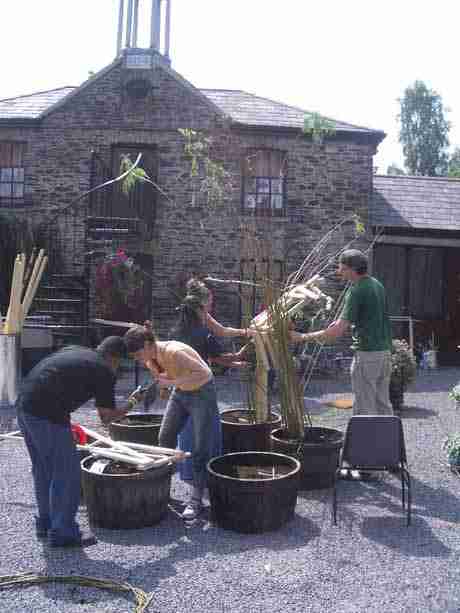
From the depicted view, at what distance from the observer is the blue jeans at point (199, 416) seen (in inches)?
189

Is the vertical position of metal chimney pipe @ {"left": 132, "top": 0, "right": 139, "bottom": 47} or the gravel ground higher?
metal chimney pipe @ {"left": 132, "top": 0, "right": 139, "bottom": 47}

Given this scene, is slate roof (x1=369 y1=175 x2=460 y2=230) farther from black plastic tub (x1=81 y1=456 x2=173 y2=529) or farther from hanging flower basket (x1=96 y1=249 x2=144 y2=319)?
black plastic tub (x1=81 y1=456 x2=173 y2=529)

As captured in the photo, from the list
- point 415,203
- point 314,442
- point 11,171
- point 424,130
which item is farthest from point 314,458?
point 424,130

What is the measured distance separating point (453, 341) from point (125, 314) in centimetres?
797

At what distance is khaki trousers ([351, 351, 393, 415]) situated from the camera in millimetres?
5781

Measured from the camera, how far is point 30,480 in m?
5.73

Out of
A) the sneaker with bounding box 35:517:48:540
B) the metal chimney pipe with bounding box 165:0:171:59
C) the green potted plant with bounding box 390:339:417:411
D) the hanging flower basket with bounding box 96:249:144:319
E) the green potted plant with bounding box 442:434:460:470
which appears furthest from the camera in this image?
the metal chimney pipe with bounding box 165:0:171:59

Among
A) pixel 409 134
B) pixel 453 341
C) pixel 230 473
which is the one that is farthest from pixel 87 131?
pixel 409 134

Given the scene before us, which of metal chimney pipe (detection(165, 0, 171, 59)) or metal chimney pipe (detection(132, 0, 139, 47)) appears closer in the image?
metal chimney pipe (detection(132, 0, 139, 47))

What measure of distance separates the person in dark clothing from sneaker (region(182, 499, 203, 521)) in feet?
2.40

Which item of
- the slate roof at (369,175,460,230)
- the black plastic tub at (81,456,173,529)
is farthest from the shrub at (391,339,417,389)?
the slate roof at (369,175,460,230)

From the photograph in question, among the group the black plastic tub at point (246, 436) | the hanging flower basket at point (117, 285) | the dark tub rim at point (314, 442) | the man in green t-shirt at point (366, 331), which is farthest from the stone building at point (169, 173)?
the dark tub rim at point (314, 442)

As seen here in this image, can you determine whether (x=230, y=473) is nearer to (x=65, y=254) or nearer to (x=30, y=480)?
(x=30, y=480)

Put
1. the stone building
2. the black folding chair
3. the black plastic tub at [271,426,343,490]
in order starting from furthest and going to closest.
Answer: the stone building < the black plastic tub at [271,426,343,490] < the black folding chair
